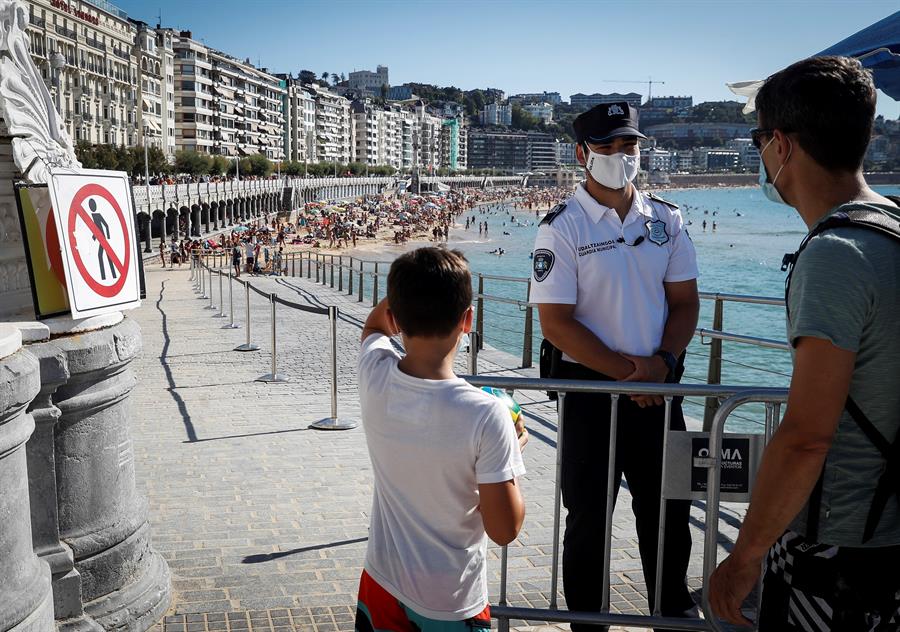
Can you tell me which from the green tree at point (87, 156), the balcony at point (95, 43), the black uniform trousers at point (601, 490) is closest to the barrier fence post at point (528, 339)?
the black uniform trousers at point (601, 490)

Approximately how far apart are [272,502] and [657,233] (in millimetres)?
3112

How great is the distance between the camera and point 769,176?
2191 millimetres

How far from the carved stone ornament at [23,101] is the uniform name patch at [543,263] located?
5.94ft

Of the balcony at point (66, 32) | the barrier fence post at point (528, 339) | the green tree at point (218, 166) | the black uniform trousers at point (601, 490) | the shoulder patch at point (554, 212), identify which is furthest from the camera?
the green tree at point (218, 166)

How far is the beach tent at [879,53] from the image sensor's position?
5.84 metres

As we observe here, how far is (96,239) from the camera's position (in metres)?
3.67

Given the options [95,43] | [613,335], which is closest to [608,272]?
[613,335]

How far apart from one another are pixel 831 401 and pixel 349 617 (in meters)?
2.63

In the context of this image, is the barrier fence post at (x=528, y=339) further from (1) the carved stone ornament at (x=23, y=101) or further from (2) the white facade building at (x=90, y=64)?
(2) the white facade building at (x=90, y=64)

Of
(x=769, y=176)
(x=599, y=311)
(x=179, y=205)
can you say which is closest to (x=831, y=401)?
(x=769, y=176)

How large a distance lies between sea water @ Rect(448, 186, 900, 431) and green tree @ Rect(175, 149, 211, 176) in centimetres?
2625

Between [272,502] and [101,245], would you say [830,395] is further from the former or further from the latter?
[272,502]

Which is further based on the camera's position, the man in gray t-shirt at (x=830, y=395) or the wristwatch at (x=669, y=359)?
the wristwatch at (x=669, y=359)

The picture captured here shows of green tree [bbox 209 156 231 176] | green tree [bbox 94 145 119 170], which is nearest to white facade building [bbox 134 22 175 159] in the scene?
green tree [bbox 209 156 231 176]
